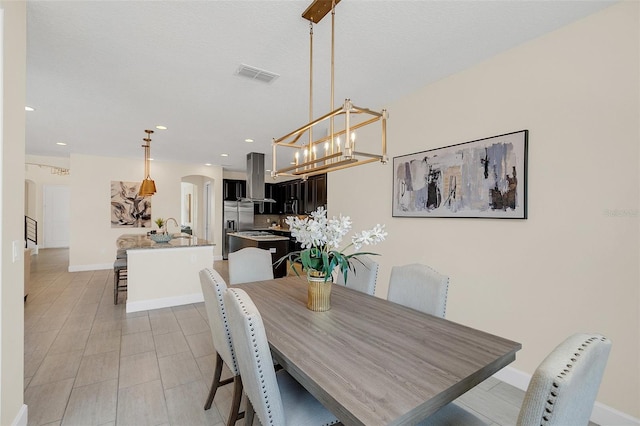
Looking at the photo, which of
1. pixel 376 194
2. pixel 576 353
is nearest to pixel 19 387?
pixel 576 353

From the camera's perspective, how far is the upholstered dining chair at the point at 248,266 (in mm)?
2688

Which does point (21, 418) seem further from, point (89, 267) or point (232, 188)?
point (232, 188)

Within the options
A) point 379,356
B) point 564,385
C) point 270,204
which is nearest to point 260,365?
point 379,356

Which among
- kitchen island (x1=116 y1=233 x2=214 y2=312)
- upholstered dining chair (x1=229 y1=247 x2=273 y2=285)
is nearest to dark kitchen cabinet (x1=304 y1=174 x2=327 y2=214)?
kitchen island (x1=116 y1=233 x2=214 y2=312)

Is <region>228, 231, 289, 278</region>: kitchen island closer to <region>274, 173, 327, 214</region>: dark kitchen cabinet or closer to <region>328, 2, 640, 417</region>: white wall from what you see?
<region>274, 173, 327, 214</region>: dark kitchen cabinet

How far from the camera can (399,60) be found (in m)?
2.39

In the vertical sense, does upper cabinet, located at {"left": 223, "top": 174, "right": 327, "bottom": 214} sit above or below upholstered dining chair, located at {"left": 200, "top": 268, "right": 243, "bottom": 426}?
above

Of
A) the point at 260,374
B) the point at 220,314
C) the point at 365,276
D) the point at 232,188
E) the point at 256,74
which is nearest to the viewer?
the point at 260,374

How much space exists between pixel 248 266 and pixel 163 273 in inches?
82.9

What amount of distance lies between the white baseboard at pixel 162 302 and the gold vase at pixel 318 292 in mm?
3221

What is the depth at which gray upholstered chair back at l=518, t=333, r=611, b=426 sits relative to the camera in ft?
2.28

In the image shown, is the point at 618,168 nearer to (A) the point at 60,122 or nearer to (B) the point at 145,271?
(B) the point at 145,271

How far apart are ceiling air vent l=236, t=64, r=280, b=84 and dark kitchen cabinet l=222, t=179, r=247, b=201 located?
5900 millimetres

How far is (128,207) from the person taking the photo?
6.89 m
